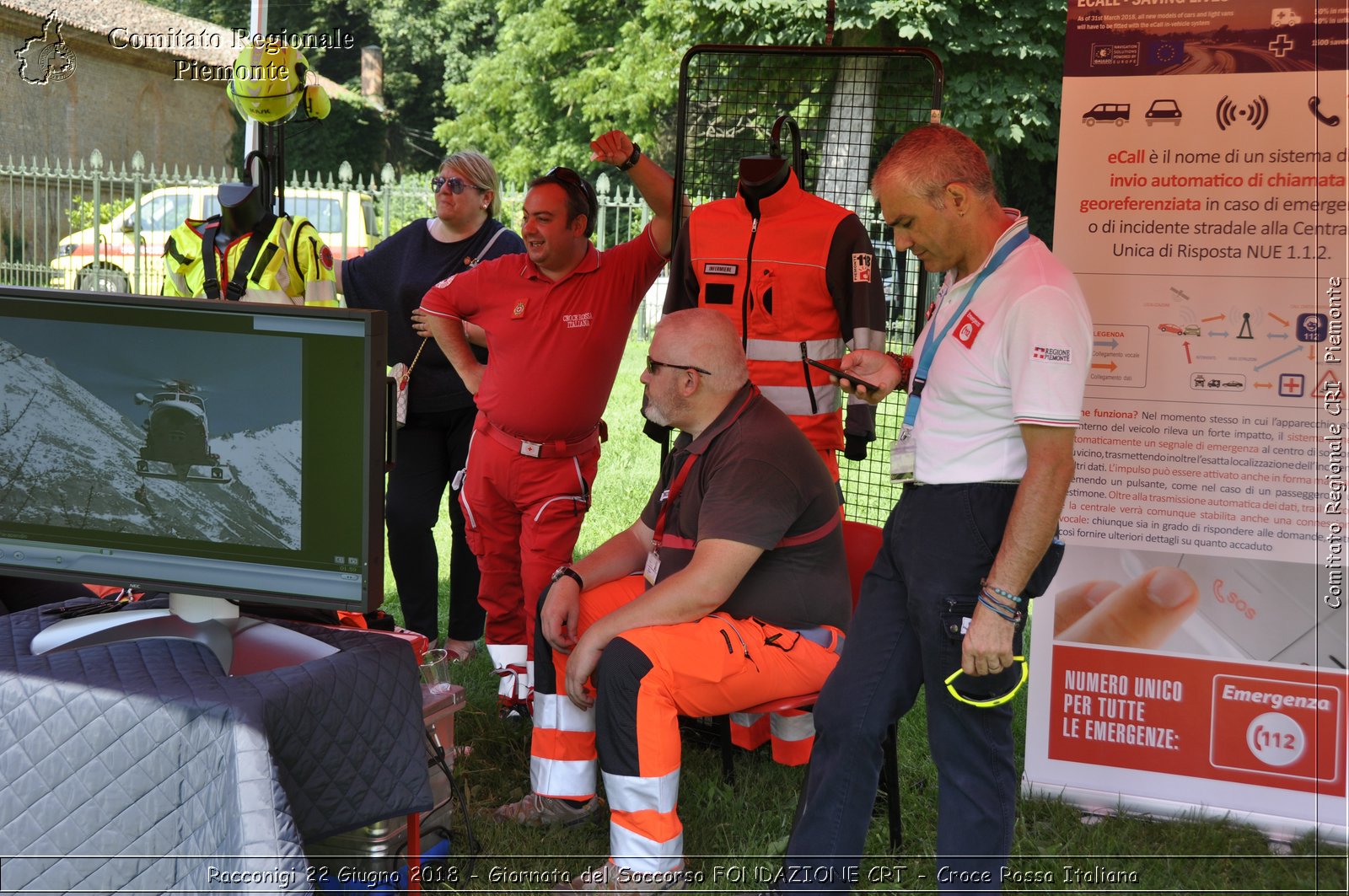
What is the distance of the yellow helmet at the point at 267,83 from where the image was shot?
4.06 m

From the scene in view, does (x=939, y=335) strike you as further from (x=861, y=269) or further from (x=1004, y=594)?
(x=861, y=269)

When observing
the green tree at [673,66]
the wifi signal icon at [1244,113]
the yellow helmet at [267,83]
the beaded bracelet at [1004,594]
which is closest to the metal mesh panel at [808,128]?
the wifi signal icon at [1244,113]

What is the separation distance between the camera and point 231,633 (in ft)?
7.67

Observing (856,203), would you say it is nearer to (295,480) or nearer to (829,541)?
(829,541)

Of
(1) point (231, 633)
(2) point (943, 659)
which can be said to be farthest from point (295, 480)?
(2) point (943, 659)

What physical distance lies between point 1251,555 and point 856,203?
6.22ft

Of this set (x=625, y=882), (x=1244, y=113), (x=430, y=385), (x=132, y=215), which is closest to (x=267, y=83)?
(x=430, y=385)

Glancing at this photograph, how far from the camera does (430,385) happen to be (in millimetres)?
4707

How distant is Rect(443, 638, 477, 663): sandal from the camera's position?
4.71 m

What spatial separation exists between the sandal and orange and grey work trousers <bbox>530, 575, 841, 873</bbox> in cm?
158

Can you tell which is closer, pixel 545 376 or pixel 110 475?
pixel 110 475

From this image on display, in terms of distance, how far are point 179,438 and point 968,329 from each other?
1.50m

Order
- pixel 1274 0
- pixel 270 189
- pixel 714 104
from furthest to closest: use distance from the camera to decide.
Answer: pixel 714 104 < pixel 270 189 < pixel 1274 0

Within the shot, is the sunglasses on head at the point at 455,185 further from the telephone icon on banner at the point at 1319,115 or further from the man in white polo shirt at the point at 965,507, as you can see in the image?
the telephone icon on banner at the point at 1319,115
